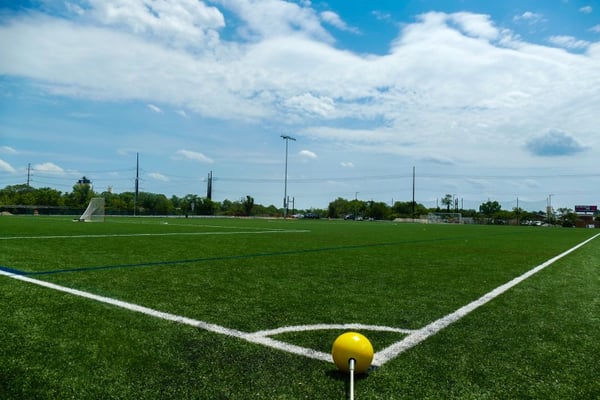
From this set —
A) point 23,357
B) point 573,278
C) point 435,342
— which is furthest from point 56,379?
point 573,278

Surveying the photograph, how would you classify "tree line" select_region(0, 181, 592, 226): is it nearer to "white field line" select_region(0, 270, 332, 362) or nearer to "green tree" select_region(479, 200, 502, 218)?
"green tree" select_region(479, 200, 502, 218)

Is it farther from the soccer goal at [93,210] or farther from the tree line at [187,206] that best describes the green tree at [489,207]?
the soccer goal at [93,210]

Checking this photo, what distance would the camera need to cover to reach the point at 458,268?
331 inches

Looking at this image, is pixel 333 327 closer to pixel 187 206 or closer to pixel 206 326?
pixel 206 326

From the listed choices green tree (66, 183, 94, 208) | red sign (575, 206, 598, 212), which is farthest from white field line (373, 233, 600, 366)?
red sign (575, 206, 598, 212)

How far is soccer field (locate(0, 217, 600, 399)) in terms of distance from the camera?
8.27 feet

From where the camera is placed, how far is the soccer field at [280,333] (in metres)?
2.52

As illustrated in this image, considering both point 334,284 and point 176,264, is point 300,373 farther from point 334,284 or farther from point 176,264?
point 176,264

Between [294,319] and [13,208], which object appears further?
[13,208]

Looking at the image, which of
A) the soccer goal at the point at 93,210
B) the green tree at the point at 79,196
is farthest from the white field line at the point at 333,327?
the green tree at the point at 79,196

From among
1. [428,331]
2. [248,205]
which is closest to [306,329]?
[428,331]

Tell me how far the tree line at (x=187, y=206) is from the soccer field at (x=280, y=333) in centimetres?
7061

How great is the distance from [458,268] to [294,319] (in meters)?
5.51

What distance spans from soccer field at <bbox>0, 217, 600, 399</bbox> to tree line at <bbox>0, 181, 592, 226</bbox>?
7061 cm
